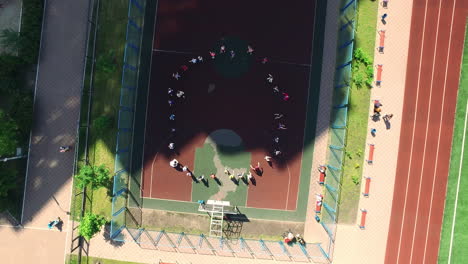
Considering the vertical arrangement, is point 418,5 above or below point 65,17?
above

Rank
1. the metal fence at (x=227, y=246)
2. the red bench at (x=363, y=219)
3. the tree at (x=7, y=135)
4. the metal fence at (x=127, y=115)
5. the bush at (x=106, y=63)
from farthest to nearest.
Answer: the metal fence at (x=227, y=246) → the red bench at (x=363, y=219) → the metal fence at (x=127, y=115) → the bush at (x=106, y=63) → the tree at (x=7, y=135)

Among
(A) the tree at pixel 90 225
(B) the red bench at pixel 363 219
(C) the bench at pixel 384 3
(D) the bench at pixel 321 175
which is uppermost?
(C) the bench at pixel 384 3

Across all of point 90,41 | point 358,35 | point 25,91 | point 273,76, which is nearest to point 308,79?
point 273,76

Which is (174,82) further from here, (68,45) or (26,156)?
(26,156)

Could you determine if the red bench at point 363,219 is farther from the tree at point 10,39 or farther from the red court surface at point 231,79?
the tree at point 10,39

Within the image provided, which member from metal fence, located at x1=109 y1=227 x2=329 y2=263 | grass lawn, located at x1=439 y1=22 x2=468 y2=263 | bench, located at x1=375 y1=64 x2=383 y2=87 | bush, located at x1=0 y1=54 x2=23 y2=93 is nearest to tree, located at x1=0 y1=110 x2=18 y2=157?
bush, located at x1=0 y1=54 x2=23 y2=93

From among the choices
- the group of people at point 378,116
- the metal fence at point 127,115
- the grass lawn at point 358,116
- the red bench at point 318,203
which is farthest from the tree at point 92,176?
the group of people at point 378,116

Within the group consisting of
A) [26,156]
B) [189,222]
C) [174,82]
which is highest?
[174,82]
